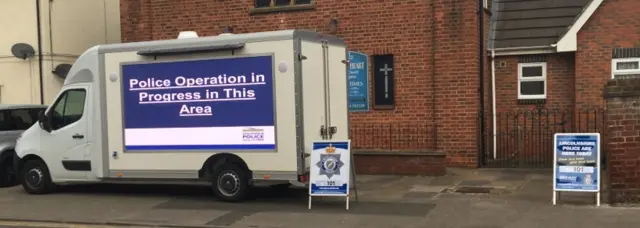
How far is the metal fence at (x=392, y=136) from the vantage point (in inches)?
535

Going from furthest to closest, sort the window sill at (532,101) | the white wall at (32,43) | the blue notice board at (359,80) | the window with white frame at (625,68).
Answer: the white wall at (32,43)
the window sill at (532,101)
the blue notice board at (359,80)
the window with white frame at (625,68)

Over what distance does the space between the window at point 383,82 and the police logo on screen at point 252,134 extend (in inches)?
200

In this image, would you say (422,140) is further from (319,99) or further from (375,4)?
(319,99)

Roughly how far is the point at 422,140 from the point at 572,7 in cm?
518

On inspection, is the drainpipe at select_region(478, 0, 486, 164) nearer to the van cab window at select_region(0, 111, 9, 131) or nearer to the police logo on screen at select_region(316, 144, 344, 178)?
the police logo on screen at select_region(316, 144, 344, 178)

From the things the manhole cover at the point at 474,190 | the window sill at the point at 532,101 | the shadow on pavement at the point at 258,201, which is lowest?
the shadow on pavement at the point at 258,201

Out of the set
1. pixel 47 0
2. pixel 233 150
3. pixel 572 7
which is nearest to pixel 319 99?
pixel 233 150

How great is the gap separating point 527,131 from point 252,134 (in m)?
7.52

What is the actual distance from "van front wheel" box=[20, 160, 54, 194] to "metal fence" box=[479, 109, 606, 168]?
889 cm

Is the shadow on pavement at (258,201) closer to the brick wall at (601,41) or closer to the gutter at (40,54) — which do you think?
the gutter at (40,54)

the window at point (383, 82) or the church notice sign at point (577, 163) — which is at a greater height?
the window at point (383, 82)

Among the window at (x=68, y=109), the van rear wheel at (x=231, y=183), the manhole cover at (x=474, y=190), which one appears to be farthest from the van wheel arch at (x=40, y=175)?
the manhole cover at (x=474, y=190)

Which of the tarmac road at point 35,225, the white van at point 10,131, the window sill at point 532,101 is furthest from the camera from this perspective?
the window sill at point 532,101

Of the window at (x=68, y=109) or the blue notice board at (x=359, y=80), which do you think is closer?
the window at (x=68, y=109)
